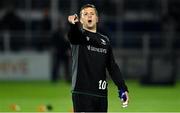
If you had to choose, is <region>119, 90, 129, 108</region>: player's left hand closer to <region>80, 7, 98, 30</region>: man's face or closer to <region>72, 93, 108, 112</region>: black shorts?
<region>72, 93, 108, 112</region>: black shorts

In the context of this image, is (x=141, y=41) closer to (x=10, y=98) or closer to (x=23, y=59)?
(x=23, y=59)

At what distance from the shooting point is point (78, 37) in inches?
407

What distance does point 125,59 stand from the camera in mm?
30188

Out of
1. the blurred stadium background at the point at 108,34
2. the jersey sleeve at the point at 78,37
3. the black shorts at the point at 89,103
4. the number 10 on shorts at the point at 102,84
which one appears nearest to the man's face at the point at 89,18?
the jersey sleeve at the point at 78,37

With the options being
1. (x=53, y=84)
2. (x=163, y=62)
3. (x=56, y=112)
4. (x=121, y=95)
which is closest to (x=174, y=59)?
(x=163, y=62)

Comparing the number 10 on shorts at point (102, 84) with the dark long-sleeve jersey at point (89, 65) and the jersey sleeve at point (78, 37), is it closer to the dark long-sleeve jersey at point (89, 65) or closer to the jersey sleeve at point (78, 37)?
the dark long-sleeve jersey at point (89, 65)

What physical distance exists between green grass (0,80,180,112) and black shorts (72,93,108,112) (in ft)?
22.9

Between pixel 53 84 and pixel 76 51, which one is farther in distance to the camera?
pixel 53 84

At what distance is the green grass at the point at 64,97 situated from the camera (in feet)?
60.0

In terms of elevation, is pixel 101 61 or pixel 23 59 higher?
pixel 101 61

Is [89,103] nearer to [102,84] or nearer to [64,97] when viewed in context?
[102,84]

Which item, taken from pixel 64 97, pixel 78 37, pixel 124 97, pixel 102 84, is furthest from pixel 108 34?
pixel 78 37

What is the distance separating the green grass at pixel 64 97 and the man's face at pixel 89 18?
7.28m

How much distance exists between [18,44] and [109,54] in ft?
64.6
